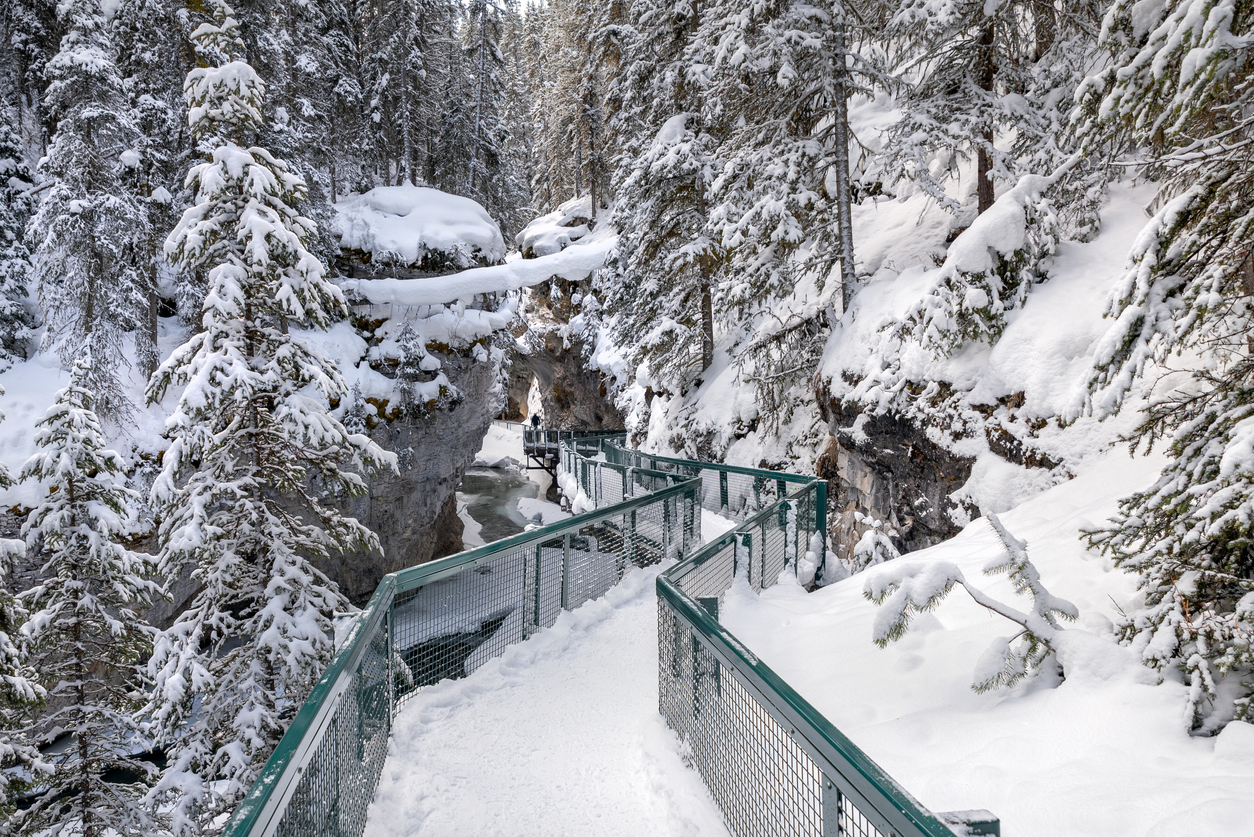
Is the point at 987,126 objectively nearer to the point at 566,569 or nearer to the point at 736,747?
the point at 566,569

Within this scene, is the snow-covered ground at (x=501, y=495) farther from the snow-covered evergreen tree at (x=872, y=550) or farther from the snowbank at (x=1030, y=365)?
the snowbank at (x=1030, y=365)

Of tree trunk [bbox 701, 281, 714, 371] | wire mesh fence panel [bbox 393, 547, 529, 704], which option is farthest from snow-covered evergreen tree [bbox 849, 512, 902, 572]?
tree trunk [bbox 701, 281, 714, 371]

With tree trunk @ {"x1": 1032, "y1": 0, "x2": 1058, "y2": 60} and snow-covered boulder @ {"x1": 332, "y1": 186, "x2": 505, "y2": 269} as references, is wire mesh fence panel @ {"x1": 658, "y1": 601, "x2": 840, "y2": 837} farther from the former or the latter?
snow-covered boulder @ {"x1": 332, "y1": 186, "x2": 505, "y2": 269}

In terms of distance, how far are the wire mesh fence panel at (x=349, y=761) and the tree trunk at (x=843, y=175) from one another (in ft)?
42.0

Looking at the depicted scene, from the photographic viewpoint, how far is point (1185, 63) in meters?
2.99

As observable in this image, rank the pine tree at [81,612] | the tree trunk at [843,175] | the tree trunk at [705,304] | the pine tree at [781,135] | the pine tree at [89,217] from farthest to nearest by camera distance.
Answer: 1. the tree trunk at [705,304]
2. the pine tree at [89,217]
3. the tree trunk at [843,175]
4. the pine tree at [781,135]
5. the pine tree at [81,612]

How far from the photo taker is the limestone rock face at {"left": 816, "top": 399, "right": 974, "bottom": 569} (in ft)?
33.0

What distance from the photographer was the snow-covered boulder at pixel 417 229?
2252cm

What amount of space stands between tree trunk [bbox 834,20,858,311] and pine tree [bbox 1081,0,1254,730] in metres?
10.5

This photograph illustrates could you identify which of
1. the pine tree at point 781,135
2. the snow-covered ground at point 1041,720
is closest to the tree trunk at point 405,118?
the pine tree at point 781,135

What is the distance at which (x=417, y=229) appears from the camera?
23.3m

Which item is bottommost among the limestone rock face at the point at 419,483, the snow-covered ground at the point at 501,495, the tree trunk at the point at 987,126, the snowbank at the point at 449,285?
the snow-covered ground at the point at 501,495

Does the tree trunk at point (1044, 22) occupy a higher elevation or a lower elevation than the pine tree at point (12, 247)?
higher

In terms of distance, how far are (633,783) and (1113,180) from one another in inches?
526
